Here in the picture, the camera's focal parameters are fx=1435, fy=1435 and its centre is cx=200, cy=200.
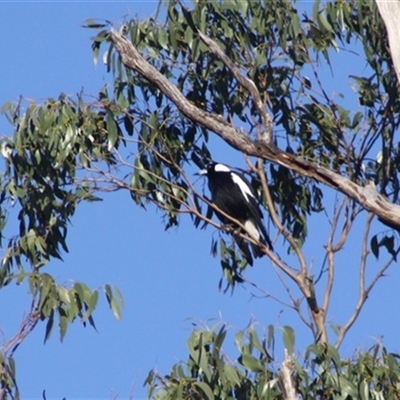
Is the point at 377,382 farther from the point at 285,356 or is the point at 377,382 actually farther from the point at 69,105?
the point at 69,105

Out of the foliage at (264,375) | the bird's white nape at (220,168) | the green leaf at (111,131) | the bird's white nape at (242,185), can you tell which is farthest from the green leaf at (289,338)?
the bird's white nape at (220,168)

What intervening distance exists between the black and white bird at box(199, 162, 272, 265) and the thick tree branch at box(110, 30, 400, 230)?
95 cm

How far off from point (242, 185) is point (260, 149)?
5.94 feet

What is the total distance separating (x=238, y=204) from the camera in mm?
7707

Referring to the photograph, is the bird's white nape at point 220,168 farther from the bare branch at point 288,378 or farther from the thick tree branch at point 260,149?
the bare branch at point 288,378

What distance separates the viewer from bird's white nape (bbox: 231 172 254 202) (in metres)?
7.64

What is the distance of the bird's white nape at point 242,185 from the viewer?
25.1ft

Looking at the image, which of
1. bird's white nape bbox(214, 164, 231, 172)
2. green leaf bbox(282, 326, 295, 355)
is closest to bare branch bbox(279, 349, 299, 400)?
green leaf bbox(282, 326, 295, 355)

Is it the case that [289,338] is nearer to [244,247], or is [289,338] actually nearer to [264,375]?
[264,375]

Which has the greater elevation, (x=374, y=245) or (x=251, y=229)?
(x=251, y=229)

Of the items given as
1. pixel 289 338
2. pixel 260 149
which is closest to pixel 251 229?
pixel 260 149

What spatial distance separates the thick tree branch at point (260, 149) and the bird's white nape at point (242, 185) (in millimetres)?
1433

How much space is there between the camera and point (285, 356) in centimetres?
542

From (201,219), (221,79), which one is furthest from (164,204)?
(221,79)
